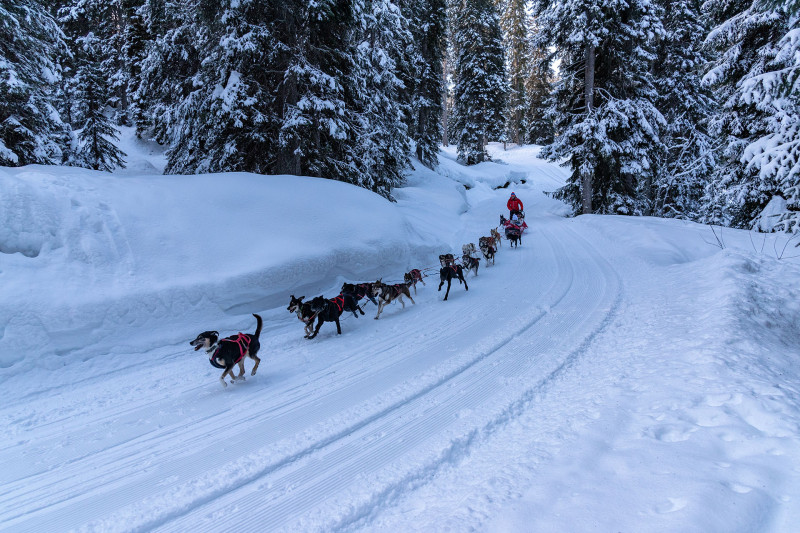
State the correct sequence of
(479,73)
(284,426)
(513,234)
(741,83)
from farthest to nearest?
1. (479,73)
2. (513,234)
3. (741,83)
4. (284,426)

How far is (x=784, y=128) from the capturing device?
29.9 ft

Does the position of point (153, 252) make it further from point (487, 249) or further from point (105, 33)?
point (105, 33)

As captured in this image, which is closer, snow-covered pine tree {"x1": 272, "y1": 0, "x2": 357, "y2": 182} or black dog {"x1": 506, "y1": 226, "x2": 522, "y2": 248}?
snow-covered pine tree {"x1": 272, "y1": 0, "x2": 357, "y2": 182}

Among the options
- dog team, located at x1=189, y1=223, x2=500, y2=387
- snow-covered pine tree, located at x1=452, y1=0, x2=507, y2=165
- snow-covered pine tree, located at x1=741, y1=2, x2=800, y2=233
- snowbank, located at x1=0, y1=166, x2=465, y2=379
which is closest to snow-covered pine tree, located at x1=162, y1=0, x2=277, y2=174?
snowbank, located at x1=0, y1=166, x2=465, y2=379

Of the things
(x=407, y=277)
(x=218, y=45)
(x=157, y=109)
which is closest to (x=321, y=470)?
(x=407, y=277)

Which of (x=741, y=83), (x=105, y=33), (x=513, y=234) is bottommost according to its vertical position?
(x=513, y=234)

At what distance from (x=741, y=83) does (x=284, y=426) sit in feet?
53.3

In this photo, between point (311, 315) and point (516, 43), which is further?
point (516, 43)

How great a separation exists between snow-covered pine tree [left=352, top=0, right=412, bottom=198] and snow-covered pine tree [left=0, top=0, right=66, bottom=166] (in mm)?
8853

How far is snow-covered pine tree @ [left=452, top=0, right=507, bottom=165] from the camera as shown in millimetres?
36094

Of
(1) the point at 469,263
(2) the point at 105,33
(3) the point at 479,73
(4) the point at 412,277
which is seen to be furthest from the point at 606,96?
(2) the point at 105,33

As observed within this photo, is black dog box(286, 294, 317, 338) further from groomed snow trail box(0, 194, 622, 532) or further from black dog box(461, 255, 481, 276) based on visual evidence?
black dog box(461, 255, 481, 276)

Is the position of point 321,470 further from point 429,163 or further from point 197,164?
point 429,163

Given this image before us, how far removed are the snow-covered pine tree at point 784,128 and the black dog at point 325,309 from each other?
27.6 ft
